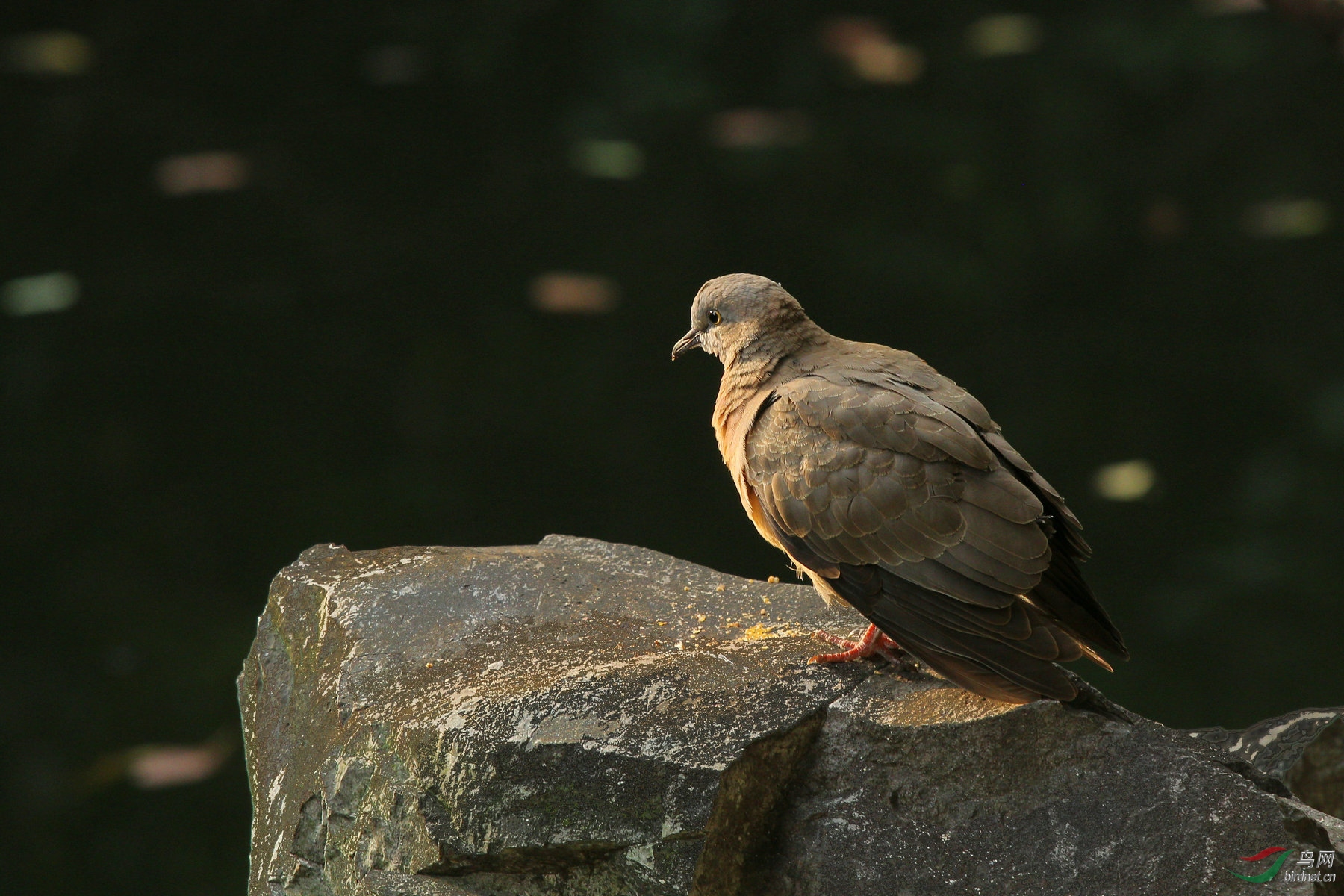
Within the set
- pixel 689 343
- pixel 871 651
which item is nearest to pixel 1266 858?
pixel 871 651

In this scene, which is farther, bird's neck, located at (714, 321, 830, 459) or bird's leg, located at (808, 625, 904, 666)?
bird's neck, located at (714, 321, 830, 459)

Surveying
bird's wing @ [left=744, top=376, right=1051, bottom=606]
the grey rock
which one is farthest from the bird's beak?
the grey rock

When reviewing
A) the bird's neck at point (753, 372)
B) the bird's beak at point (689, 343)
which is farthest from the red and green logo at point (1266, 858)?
the bird's beak at point (689, 343)

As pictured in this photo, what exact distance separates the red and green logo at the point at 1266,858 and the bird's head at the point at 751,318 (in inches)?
40.7

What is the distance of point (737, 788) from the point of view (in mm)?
2076

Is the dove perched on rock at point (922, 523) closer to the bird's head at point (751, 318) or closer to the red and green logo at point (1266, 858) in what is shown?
the bird's head at point (751, 318)

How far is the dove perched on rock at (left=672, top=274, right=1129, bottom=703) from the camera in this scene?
211cm

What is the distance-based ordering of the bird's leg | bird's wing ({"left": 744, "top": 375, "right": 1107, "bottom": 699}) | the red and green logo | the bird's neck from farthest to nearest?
1. the bird's neck
2. the bird's leg
3. bird's wing ({"left": 744, "top": 375, "right": 1107, "bottom": 699})
4. the red and green logo

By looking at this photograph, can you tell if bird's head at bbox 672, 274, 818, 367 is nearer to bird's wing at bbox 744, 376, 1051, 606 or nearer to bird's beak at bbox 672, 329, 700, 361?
bird's beak at bbox 672, 329, 700, 361

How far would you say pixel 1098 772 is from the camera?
6.82 feet

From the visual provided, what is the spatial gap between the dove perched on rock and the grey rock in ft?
0.31

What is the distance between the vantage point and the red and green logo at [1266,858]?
1.99m

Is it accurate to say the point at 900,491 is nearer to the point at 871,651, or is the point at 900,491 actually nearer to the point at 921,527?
the point at 921,527

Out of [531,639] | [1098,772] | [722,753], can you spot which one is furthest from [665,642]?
[1098,772]
